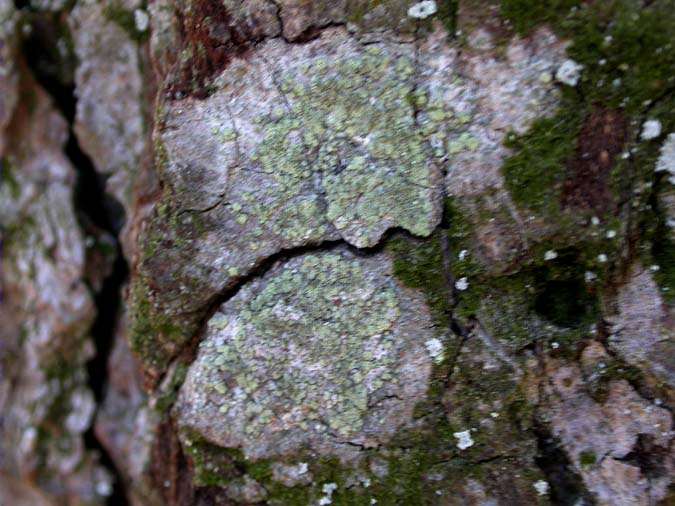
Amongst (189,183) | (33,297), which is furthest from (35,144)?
(189,183)

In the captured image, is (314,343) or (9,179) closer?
(314,343)

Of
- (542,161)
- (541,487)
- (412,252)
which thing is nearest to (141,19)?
(412,252)

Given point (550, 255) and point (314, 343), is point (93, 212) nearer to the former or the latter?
point (314, 343)

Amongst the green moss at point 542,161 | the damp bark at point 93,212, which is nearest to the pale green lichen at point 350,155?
the green moss at point 542,161

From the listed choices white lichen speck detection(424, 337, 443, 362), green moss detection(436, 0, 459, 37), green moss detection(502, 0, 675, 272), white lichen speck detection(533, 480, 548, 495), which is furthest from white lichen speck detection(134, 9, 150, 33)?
white lichen speck detection(533, 480, 548, 495)

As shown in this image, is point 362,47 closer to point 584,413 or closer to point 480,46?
point 480,46

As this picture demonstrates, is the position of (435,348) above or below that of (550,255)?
below

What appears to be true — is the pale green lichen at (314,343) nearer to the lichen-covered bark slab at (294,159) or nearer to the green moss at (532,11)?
the lichen-covered bark slab at (294,159)
